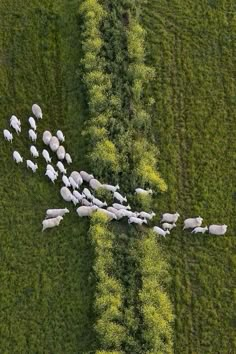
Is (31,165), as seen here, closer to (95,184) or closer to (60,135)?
(60,135)

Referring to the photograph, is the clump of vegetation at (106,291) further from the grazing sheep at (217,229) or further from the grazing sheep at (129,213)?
the grazing sheep at (217,229)

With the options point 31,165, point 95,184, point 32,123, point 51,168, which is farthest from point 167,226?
point 32,123

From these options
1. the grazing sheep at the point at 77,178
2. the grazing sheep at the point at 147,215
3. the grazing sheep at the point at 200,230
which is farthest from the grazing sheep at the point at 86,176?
the grazing sheep at the point at 200,230

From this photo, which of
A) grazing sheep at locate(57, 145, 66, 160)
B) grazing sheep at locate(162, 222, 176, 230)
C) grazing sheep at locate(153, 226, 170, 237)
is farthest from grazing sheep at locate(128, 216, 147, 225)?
grazing sheep at locate(57, 145, 66, 160)

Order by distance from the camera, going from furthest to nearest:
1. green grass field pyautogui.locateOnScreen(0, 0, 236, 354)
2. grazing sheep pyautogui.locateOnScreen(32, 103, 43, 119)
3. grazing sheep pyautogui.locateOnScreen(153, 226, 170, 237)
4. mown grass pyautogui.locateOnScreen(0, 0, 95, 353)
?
grazing sheep pyautogui.locateOnScreen(32, 103, 43, 119)
grazing sheep pyautogui.locateOnScreen(153, 226, 170, 237)
green grass field pyautogui.locateOnScreen(0, 0, 236, 354)
mown grass pyautogui.locateOnScreen(0, 0, 95, 353)

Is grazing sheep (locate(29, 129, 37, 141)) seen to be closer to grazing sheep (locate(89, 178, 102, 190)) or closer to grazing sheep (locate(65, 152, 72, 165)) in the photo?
grazing sheep (locate(65, 152, 72, 165))
